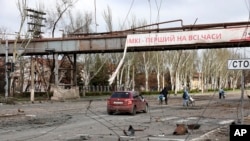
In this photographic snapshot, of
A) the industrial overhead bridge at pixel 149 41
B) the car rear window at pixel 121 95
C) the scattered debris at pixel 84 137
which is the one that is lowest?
the scattered debris at pixel 84 137

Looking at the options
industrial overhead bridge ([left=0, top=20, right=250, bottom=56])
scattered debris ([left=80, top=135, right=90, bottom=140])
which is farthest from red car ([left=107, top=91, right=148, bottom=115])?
scattered debris ([left=80, top=135, right=90, bottom=140])

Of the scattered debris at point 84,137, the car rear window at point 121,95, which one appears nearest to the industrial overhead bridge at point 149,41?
the car rear window at point 121,95

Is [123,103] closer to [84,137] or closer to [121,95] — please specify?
[121,95]

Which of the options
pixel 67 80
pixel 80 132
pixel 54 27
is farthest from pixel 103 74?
pixel 80 132

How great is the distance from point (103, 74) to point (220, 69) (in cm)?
4072

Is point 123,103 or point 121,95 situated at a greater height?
point 121,95

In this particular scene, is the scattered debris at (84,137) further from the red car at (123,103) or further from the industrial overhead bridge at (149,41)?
the industrial overhead bridge at (149,41)

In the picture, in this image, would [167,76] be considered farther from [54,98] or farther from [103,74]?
[54,98]

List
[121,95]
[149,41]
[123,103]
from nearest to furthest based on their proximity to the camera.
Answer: [123,103], [121,95], [149,41]

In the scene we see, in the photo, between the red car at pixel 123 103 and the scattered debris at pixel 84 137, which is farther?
the red car at pixel 123 103

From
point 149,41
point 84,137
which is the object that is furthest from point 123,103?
point 149,41

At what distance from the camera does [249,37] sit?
120 feet

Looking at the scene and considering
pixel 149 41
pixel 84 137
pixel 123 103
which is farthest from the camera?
pixel 149 41

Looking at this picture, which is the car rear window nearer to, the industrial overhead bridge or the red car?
the red car
